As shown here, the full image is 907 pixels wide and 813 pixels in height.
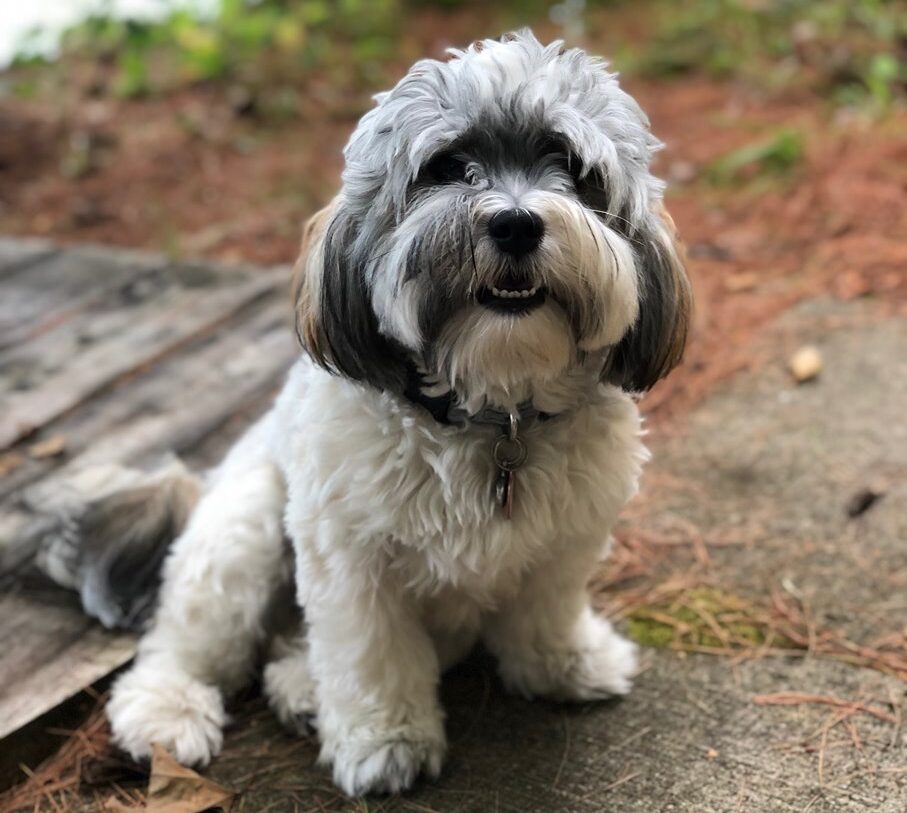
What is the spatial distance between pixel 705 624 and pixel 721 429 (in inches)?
45.9

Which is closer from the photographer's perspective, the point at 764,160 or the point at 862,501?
the point at 862,501

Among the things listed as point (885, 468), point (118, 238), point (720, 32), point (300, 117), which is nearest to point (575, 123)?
point (885, 468)

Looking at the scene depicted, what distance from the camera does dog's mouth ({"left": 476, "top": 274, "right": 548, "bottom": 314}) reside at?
2158 mm

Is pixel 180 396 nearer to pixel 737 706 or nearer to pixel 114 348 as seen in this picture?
pixel 114 348

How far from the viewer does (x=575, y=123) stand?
218 centimetres

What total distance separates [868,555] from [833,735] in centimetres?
83

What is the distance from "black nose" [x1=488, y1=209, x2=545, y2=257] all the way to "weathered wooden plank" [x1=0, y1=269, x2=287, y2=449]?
2736mm

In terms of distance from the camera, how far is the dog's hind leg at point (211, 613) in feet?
9.32

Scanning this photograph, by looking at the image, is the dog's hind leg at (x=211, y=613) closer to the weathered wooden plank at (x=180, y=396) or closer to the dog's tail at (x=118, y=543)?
the dog's tail at (x=118, y=543)

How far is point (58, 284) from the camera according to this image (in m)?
5.46

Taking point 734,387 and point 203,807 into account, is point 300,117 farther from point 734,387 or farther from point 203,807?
point 203,807

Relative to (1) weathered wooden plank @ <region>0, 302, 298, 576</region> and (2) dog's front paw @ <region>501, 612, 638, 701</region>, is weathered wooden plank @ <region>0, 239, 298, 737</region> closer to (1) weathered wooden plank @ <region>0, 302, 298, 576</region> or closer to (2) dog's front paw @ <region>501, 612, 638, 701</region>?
(1) weathered wooden plank @ <region>0, 302, 298, 576</region>

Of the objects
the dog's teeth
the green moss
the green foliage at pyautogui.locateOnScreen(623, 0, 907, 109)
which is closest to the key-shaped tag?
the dog's teeth

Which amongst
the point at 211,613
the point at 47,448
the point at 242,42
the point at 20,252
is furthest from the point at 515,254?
the point at 242,42
